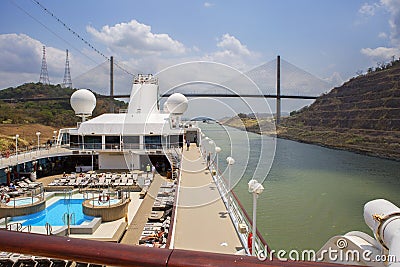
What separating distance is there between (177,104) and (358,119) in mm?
22009

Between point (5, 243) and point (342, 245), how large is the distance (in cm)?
78

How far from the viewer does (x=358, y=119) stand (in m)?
31.7

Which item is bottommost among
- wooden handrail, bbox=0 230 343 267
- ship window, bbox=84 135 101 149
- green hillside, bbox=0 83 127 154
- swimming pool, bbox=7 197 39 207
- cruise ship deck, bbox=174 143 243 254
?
swimming pool, bbox=7 197 39 207

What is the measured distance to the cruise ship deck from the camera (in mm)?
3922

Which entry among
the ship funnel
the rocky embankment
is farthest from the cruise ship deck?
the rocky embankment

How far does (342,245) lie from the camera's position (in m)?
0.89

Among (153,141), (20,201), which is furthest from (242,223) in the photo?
(153,141)

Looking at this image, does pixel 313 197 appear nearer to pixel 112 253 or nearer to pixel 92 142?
pixel 92 142

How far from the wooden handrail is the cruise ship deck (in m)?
3.14

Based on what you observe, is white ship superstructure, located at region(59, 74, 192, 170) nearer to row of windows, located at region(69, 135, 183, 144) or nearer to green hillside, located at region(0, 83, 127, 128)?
row of windows, located at region(69, 135, 183, 144)

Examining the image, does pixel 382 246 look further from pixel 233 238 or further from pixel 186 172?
pixel 186 172

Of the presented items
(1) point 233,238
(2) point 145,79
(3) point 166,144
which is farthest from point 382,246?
(2) point 145,79

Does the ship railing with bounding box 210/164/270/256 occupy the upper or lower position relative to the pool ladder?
upper

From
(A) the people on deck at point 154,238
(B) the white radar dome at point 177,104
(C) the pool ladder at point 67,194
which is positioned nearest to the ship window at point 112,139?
(C) the pool ladder at point 67,194
